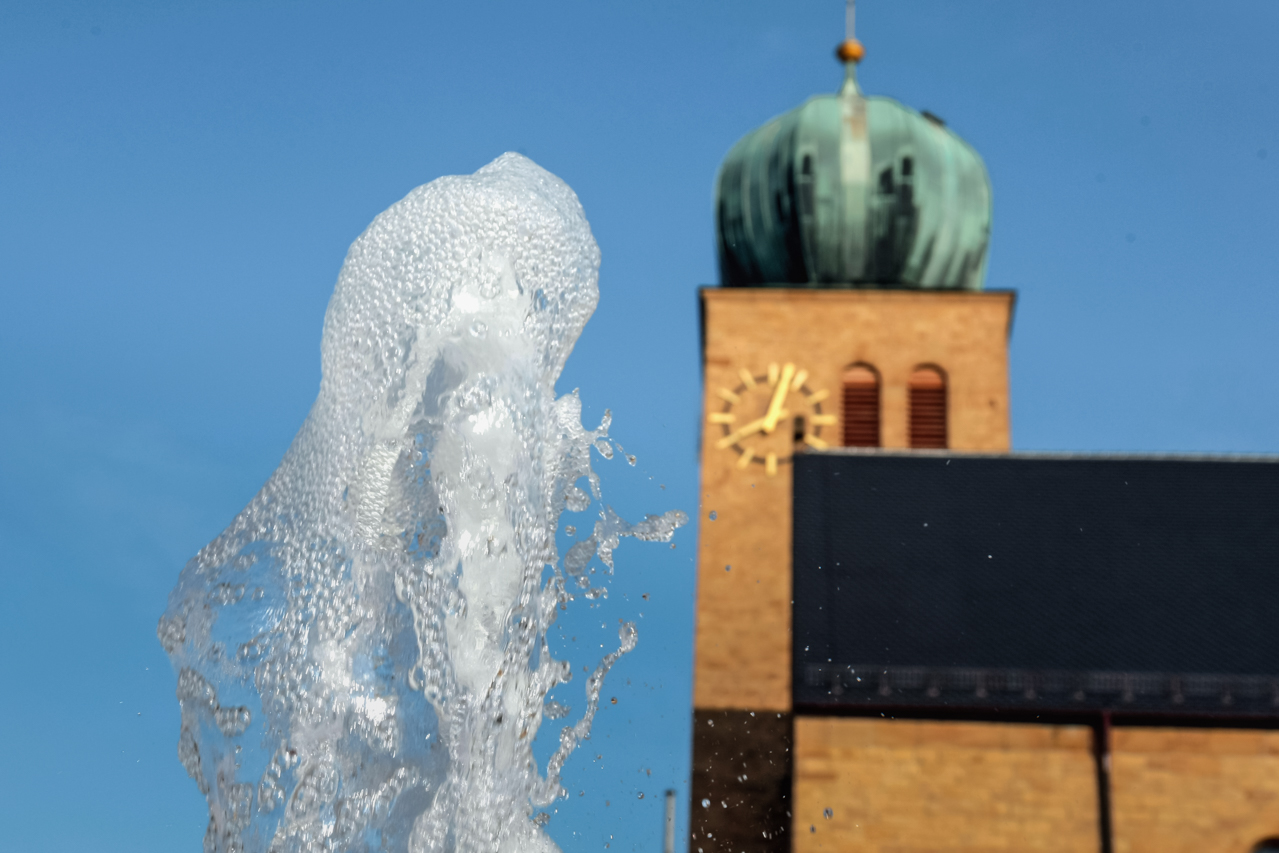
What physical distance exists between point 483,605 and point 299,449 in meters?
1.14

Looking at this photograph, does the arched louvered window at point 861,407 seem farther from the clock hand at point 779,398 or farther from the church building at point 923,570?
the clock hand at point 779,398

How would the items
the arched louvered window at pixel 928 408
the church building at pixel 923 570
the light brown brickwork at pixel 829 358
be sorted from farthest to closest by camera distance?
the arched louvered window at pixel 928 408 → the light brown brickwork at pixel 829 358 → the church building at pixel 923 570

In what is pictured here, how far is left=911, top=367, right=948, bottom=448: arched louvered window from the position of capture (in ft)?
90.4

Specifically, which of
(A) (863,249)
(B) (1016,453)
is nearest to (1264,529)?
(B) (1016,453)

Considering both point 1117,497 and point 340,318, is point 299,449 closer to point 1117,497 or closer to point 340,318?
point 340,318

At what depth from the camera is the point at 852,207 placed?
2884cm

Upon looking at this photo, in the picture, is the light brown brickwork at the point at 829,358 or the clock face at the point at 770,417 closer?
the light brown brickwork at the point at 829,358

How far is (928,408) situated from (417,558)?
22.2 m

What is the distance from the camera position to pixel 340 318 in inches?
250

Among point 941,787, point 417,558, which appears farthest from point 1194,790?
point 417,558

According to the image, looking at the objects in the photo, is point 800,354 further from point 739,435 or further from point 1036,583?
point 1036,583

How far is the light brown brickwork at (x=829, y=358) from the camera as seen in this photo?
2586 centimetres

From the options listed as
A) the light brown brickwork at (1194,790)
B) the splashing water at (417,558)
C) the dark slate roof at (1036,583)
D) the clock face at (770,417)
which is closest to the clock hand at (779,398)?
the clock face at (770,417)

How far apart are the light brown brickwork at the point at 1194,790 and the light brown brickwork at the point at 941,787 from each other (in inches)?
17.4
